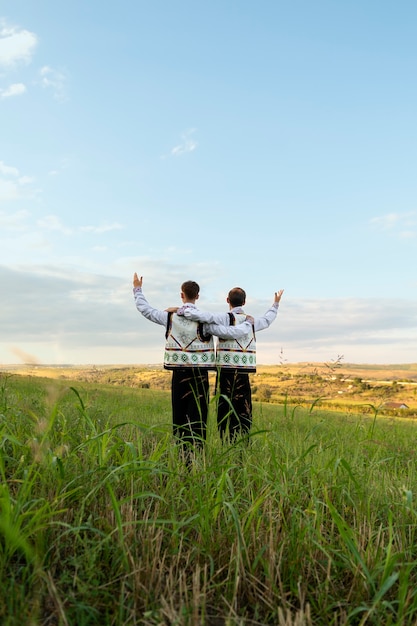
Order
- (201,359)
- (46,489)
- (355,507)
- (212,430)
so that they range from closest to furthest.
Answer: (46,489) → (355,507) → (212,430) → (201,359)

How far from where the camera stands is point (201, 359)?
22.7 ft

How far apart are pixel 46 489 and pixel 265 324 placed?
18.5 feet

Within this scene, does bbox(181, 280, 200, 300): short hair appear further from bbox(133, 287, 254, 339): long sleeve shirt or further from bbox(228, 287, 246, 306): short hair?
bbox(228, 287, 246, 306): short hair

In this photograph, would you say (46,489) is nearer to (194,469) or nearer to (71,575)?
(71,575)

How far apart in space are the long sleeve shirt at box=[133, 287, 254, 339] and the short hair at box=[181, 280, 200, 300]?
0.11m

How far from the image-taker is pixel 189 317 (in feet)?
22.5

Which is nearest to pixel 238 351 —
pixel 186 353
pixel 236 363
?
pixel 236 363

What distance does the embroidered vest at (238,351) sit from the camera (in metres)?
7.56

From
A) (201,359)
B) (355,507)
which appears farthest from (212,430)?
(201,359)

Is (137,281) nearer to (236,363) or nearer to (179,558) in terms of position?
(236,363)

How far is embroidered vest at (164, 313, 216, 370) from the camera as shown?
270 inches

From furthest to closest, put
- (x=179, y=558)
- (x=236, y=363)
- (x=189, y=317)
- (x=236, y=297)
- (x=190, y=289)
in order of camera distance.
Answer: (x=236, y=297), (x=236, y=363), (x=190, y=289), (x=189, y=317), (x=179, y=558)

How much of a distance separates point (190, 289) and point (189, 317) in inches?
16.8

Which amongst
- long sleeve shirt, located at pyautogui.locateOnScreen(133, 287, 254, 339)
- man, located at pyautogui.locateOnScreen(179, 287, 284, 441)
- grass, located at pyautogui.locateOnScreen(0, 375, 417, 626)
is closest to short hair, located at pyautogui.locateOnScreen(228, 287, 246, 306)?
man, located at pyautogui.locateOnScreen(179, 287, 284, 441)
